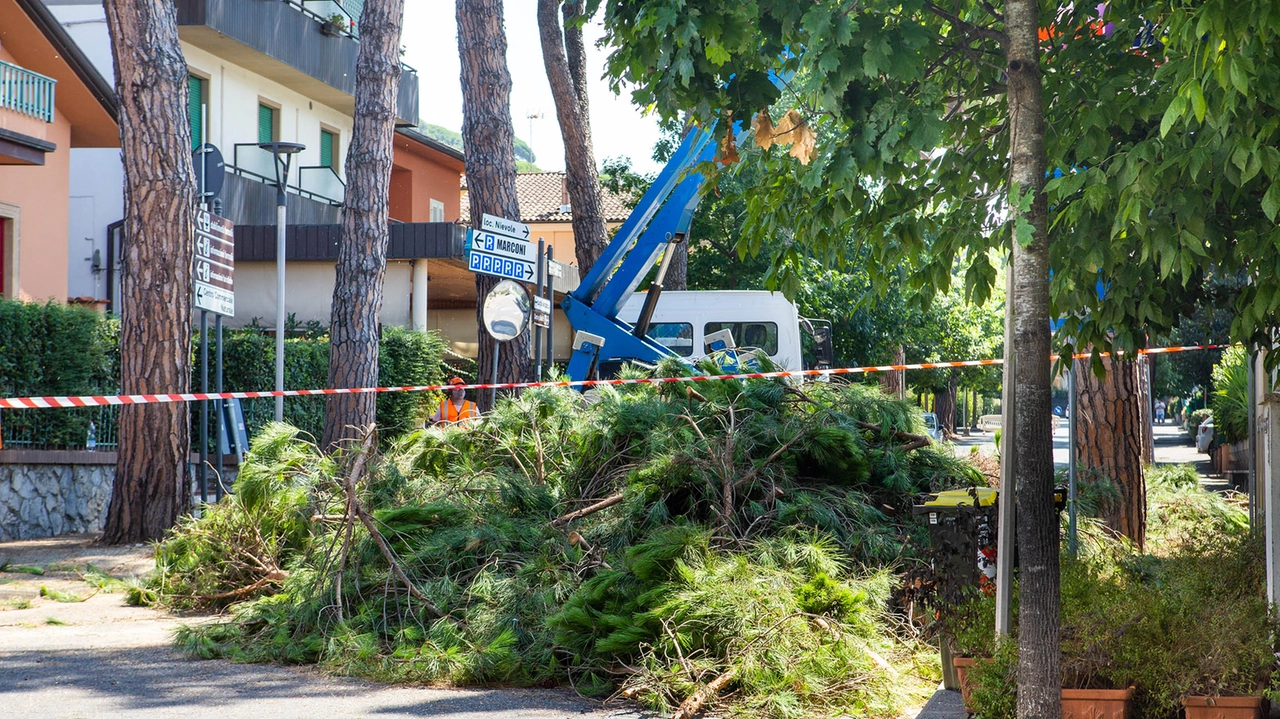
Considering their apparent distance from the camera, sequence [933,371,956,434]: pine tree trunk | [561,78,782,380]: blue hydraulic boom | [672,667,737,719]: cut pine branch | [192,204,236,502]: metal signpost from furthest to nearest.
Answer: [933,371,956,434]: pine tree trunk
[561,78,782,380]: blue hydraulic boom
[192,204,236,502]: metal signpost
[672,667,737,719]: cut pine branch

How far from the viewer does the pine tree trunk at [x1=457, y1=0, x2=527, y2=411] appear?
1655 centimetres

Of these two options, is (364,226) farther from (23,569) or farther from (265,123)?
(265,123)

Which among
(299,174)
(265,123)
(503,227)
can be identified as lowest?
(503,227)

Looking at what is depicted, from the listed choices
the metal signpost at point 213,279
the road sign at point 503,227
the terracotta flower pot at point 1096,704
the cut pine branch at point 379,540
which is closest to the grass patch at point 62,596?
the metal signpost at point 213,279

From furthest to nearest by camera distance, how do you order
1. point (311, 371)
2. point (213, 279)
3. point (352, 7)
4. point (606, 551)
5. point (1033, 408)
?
1. point (352, 7)
2. point (311, 371)
3. point (213, 279)
4. point (606, 551)
5. point (1033, 408)

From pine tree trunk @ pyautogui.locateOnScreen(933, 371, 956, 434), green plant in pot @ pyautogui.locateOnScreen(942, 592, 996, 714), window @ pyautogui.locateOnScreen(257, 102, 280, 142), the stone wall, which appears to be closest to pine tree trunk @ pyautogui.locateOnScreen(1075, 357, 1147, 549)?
green plant in pot @ pyautogui.locateOnScreen(942, 592, 996, 714)

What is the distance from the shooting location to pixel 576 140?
1877cm

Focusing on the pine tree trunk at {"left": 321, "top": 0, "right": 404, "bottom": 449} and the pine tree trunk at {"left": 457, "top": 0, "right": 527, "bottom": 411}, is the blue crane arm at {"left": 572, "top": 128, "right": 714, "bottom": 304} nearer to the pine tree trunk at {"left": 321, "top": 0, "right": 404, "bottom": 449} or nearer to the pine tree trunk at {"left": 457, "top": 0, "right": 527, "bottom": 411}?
the pine tree trunk at {"left": 457, "top": 0, "right": 527, "bottom": 411}

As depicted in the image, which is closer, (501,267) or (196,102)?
(501,267)

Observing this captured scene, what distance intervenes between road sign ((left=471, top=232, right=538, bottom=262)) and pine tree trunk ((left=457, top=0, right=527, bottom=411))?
490 centimetres

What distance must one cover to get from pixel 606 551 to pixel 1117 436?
17.8 feet

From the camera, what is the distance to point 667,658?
589 cm

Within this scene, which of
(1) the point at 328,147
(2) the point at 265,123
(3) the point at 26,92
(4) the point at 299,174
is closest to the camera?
(3) the point at 26,92

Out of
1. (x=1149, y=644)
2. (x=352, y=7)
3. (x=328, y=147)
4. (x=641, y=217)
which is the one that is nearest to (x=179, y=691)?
(x=1149, y=644)
